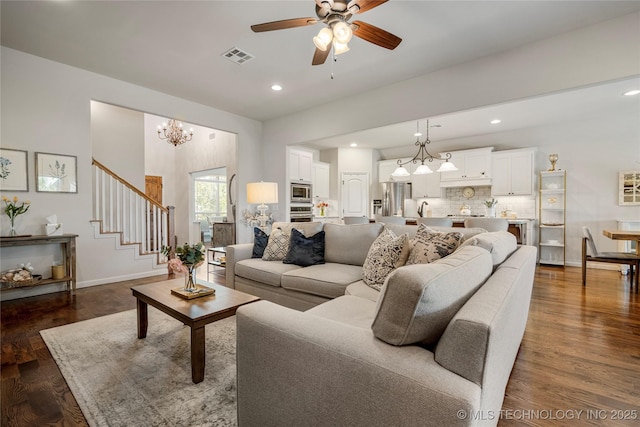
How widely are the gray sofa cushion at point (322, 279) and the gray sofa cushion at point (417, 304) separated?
1.43m

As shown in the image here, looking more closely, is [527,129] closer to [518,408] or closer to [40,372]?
[518,408]

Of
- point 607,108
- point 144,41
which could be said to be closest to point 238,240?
point 144,41

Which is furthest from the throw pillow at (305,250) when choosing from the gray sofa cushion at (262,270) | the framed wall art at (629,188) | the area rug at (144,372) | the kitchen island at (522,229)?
the framed wall art at (629,188)

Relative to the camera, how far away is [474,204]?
6828 millimetres

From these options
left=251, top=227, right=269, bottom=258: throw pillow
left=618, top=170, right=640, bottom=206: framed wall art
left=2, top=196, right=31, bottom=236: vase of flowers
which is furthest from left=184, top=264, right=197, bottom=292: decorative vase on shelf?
left=618, top=170, right=640, bottom=206: framed wall art

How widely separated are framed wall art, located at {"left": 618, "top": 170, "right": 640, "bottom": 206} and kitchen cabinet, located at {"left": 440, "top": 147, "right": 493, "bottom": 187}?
2.09 metres

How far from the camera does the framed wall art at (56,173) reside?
3555mm

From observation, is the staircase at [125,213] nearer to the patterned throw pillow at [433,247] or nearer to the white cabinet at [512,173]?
the patterned throw pillow at [433,247]

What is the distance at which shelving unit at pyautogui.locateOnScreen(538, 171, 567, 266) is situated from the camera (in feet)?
18.9

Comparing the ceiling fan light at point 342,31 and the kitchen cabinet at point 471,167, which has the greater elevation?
the ceiling fan light at point 342,31

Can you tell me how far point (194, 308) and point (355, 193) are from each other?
622 centimetres

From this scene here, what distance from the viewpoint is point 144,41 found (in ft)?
10.3

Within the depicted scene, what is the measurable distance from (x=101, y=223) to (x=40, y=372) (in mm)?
2787

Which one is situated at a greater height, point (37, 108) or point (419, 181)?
point (37, 108)
